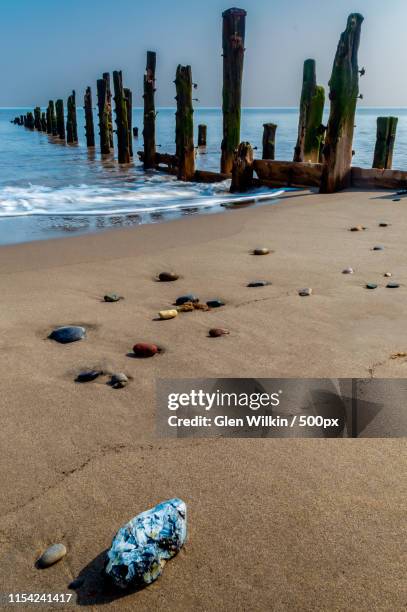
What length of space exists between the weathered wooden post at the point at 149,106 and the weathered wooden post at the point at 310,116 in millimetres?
4731

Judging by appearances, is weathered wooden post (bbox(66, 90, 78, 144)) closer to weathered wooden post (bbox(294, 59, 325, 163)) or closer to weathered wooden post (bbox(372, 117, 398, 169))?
weathered wooden post (bbox(294, 59, 325, 163))

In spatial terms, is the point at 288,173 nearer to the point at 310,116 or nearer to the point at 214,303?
the point at 310,116

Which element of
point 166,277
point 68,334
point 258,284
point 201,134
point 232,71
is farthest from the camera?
point 201,134

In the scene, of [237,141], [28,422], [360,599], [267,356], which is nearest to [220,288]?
[267,356]

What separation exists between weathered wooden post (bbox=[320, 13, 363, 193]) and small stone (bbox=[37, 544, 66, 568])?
8.60 metres

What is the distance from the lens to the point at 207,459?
1.92 metres

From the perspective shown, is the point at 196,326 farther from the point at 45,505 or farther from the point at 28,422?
the point at 45,505

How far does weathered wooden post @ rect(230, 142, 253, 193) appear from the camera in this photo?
33.5 feet

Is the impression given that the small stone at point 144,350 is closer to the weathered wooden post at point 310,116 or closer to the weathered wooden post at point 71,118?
the weathered wooden post at point 310,116

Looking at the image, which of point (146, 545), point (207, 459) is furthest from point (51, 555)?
point (207, 459)

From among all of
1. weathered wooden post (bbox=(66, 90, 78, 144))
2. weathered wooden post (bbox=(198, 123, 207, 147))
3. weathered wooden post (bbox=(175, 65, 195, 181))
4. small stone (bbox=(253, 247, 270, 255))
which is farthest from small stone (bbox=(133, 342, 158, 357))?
weathered wooden post (bbox=(66, 90, 78, 144))

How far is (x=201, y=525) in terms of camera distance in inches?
63.4

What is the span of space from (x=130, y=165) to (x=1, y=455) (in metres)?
16.9

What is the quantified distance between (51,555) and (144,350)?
133 cm
